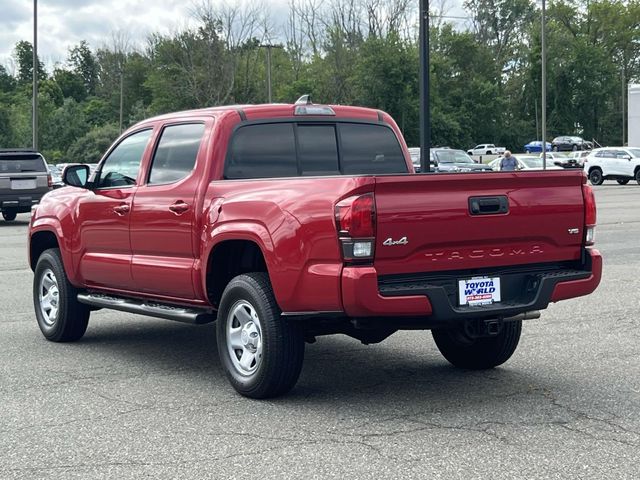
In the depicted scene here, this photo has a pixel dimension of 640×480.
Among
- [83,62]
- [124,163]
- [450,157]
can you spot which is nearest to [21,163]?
[124,163]

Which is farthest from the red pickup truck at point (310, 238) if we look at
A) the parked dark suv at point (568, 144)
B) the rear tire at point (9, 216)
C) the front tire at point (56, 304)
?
the parked dark suv at point (568, 144)

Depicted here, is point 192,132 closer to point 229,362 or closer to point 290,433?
point 229,362

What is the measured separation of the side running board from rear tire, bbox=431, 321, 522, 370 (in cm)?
171

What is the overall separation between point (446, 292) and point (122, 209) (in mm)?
3018

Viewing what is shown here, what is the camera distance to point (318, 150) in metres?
7.64

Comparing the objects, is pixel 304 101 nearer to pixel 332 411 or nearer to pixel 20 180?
pixel 332 411

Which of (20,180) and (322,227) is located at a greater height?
(20,180)

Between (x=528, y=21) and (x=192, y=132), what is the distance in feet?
399

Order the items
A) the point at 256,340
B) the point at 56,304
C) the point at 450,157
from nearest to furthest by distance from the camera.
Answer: the point at 256,340, the point at 56,304, the point at 450,157

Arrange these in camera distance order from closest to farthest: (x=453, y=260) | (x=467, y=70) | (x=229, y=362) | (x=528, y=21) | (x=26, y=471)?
1. (x=26, y=471)
2. (x=453, y=260)
3. (x=229, y=362)
4. (x=467, y=70)
5. (x=528, y=21)

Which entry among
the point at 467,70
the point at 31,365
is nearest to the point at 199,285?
the point at 31,365

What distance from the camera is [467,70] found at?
339 ft

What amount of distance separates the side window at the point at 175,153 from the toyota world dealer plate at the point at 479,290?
7.46 ft

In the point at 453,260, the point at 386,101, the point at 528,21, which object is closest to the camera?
the point at 453,260
